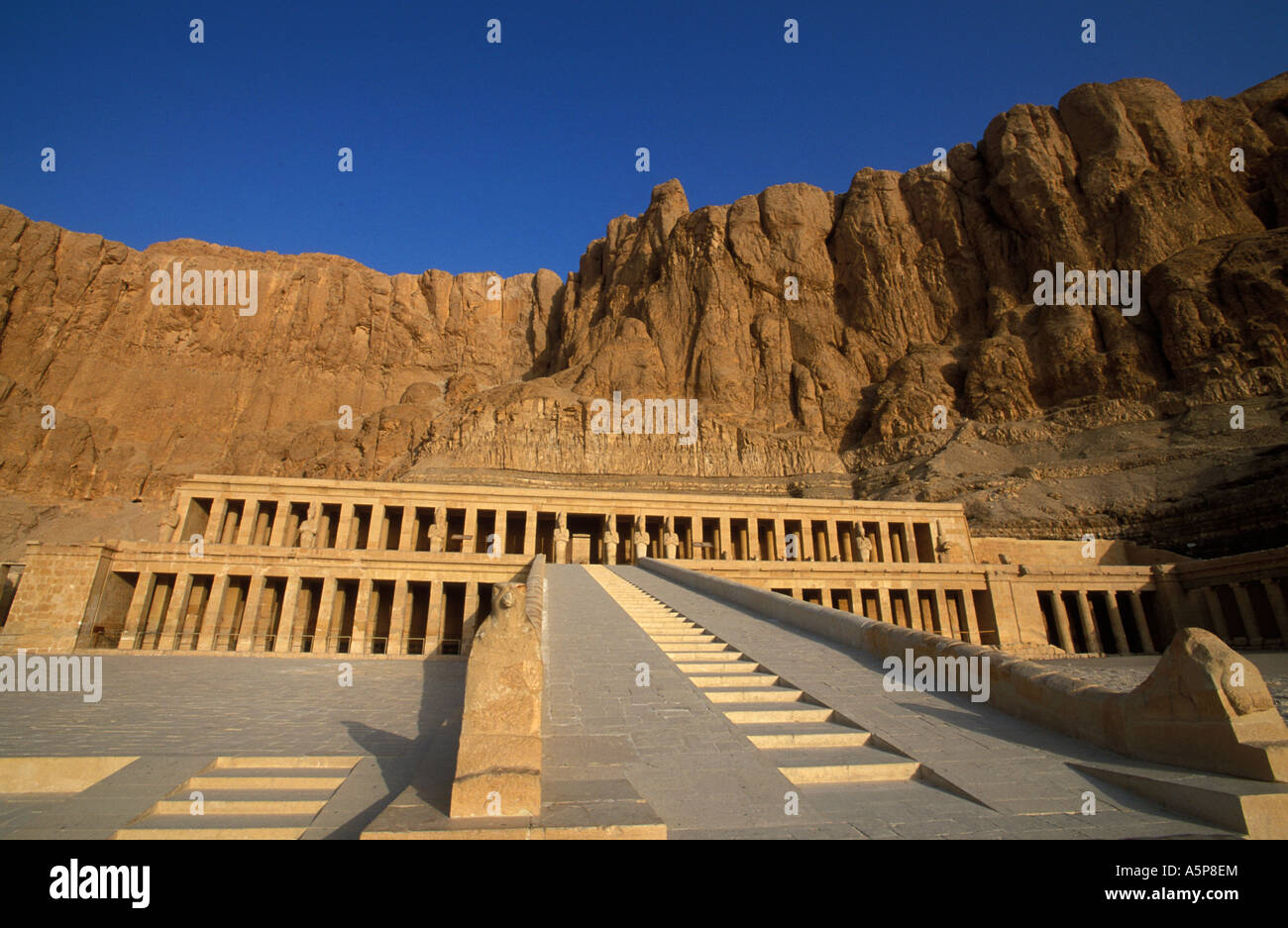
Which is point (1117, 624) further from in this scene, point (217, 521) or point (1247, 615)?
point (217, 521)

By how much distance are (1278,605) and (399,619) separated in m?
30.5

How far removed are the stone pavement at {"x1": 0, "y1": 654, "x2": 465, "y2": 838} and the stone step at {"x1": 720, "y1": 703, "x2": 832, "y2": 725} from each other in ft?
9.63

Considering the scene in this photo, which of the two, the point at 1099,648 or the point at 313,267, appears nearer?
the point at 1099,648

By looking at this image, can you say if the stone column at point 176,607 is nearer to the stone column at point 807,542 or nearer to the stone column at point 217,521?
the stone column at point 217,521

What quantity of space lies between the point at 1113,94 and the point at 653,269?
43.3 meters

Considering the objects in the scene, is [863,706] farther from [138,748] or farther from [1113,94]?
[1113,94]

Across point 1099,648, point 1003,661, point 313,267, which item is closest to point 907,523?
point 1099,648

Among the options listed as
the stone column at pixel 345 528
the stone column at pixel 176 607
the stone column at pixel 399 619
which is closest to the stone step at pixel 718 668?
the stone column at pixel 399 619

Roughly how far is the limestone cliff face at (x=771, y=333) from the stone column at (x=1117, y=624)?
82.0ft

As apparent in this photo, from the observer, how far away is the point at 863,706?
7.63 meters

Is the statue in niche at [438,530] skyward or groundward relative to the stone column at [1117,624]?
skyward

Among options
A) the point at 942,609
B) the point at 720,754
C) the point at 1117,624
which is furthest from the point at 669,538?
the point at 720,754

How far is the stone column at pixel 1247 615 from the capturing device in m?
24.6

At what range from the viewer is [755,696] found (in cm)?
806
